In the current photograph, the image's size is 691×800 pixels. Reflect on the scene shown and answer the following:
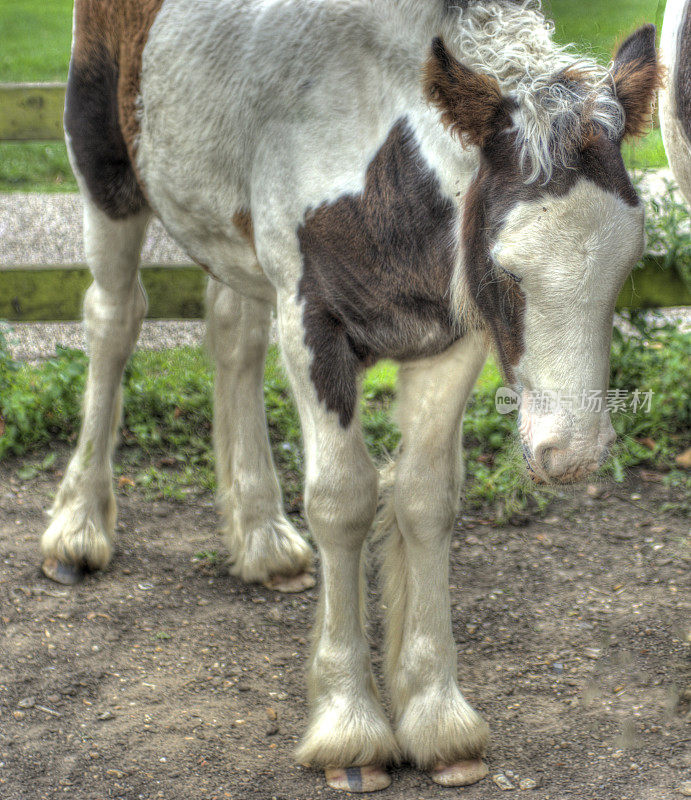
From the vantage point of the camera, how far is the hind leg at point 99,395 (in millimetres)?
3361

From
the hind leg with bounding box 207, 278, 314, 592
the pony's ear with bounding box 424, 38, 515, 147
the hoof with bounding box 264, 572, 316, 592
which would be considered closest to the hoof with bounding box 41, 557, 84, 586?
the hind leg with bounding box 207, 278, 314, 592

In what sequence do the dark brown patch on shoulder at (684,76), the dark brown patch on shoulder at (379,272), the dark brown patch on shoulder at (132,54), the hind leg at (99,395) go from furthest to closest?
the hind leg at (99,395) → the dark brown patch on shoulder at (132,54) → the dark brown patch on shoulder at (684,76) → the dark brown patch on shoulder at (379,272)

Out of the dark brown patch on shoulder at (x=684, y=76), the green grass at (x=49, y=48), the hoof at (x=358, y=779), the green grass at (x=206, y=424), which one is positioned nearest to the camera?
the hoof at (x=358, y=779)

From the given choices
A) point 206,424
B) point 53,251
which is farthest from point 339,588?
point 53,251

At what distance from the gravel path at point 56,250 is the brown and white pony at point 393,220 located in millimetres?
2302

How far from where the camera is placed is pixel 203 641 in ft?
10.1

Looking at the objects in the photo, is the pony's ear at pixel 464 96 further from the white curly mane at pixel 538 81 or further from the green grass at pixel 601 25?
the green grass at pixel 601 25

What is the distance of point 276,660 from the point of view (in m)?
2.99

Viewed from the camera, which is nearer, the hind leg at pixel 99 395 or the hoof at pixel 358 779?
the hoof at pixel 358 779

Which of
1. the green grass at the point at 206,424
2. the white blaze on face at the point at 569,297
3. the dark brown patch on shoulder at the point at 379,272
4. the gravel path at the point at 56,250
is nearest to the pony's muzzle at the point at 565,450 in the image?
the white blaze on face at the point at 569,297

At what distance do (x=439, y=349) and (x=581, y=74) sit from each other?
0.75m

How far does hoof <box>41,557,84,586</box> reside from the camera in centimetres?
339

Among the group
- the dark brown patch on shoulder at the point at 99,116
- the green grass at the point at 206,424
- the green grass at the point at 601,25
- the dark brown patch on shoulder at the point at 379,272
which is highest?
the green grass at the point at 601,25

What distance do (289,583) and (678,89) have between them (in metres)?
2.06
